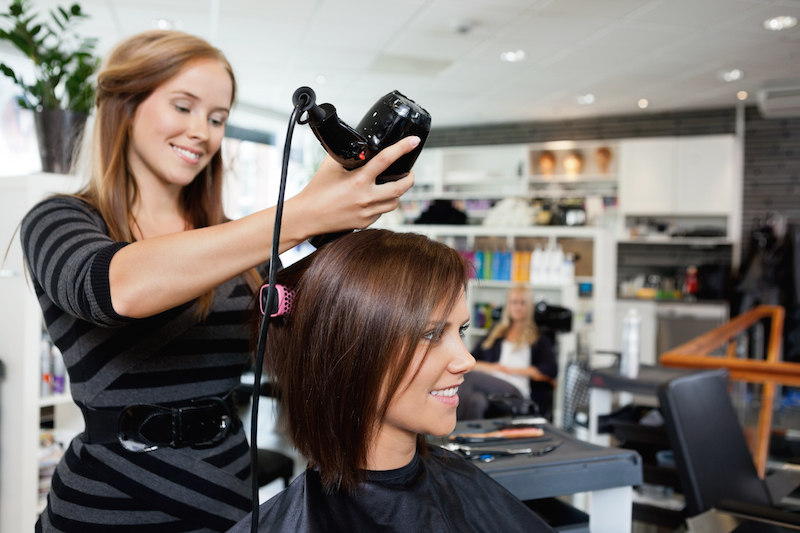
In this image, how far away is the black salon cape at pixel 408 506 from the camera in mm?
993

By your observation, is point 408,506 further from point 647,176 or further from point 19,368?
point 647,176

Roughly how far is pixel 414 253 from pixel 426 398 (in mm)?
229

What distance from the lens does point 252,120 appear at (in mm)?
7832

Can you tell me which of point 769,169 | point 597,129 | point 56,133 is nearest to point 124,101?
point 56,133

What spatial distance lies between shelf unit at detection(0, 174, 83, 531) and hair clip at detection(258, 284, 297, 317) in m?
1.40

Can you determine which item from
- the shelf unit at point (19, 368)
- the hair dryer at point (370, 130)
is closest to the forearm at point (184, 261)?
the hair dryer at point (370, 130)

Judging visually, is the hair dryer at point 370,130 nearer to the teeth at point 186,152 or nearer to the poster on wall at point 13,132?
the teeth at point 186,152

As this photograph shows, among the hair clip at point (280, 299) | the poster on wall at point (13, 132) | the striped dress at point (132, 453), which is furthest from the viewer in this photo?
the poster on wall at point (13, 132)

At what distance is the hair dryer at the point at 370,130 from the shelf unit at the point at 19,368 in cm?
156

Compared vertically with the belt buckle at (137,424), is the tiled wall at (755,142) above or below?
above

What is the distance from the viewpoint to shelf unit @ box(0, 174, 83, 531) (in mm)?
1971

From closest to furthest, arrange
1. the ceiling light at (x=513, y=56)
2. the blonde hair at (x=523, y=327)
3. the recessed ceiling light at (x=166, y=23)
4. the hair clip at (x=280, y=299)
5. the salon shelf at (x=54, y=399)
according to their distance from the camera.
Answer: the hair clip at (x=280, y=299), the salon shelf at (x=54, y=399), the blonde hair at (x=523, y=327), the recessed ceiling light at (x=166, y=23), the ceiling light at (x=513, y=56)

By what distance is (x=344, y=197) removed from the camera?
717 mm

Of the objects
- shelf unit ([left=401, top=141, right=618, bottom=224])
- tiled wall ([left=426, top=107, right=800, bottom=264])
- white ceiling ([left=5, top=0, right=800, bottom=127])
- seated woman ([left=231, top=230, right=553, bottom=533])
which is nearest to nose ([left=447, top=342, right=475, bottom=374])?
seated woman ([left=231, top=230, right=553, bottom=533])
